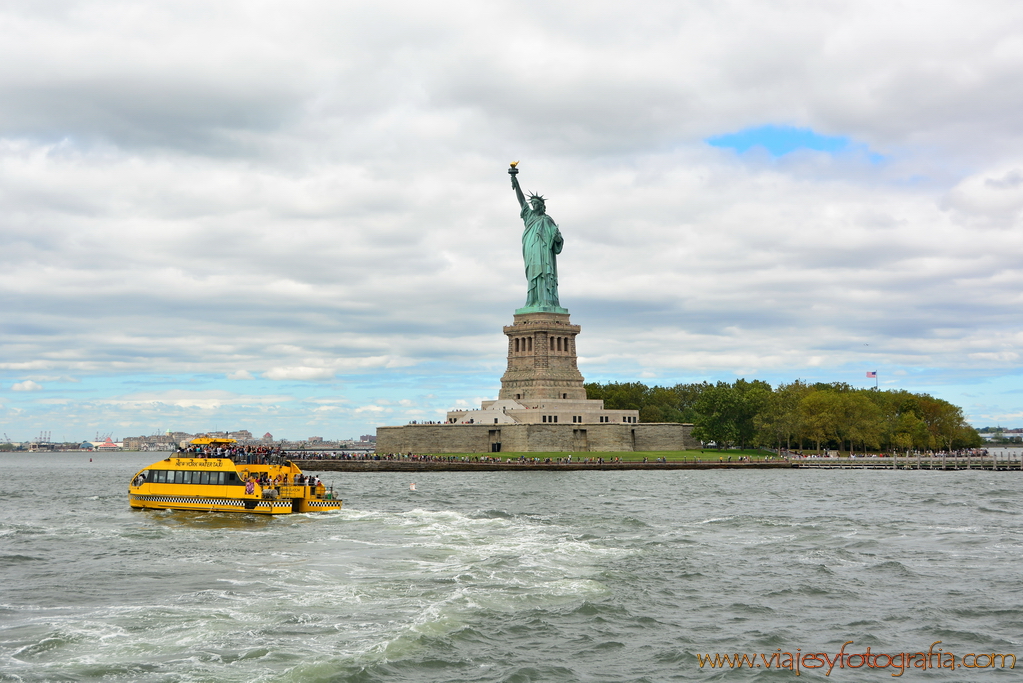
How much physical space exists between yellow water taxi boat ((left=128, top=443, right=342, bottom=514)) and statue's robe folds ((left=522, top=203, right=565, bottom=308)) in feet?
264

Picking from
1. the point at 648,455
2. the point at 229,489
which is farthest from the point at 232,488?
the point at 648,455

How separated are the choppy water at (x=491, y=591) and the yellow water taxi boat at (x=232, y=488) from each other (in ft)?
4.54

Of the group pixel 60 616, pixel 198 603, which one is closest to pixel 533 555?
pixel 198 603

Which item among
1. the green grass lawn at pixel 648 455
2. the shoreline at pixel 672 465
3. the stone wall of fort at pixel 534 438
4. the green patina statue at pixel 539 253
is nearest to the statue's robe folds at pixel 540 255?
the green patina statue at pixel 539 253

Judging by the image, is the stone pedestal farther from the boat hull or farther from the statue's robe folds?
the boat hull

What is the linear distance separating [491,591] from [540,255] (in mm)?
105698

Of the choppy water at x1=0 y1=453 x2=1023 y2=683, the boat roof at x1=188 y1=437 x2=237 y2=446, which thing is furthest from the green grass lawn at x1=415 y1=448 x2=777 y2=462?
the choppy water at x1=0 y1=453 x2=1023 y2=683

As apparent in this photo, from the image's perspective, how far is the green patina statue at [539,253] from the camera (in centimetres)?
13088

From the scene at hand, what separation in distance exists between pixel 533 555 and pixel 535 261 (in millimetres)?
99126

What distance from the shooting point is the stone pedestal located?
12631 cm

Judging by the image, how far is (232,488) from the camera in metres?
50.7

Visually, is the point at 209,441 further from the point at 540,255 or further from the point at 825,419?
the point at 825,419

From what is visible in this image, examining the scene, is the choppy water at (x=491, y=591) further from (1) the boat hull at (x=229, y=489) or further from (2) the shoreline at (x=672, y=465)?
(2) the shoreline at (x=672, y=465)

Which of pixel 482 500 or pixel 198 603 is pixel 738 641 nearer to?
pixel 198 603
